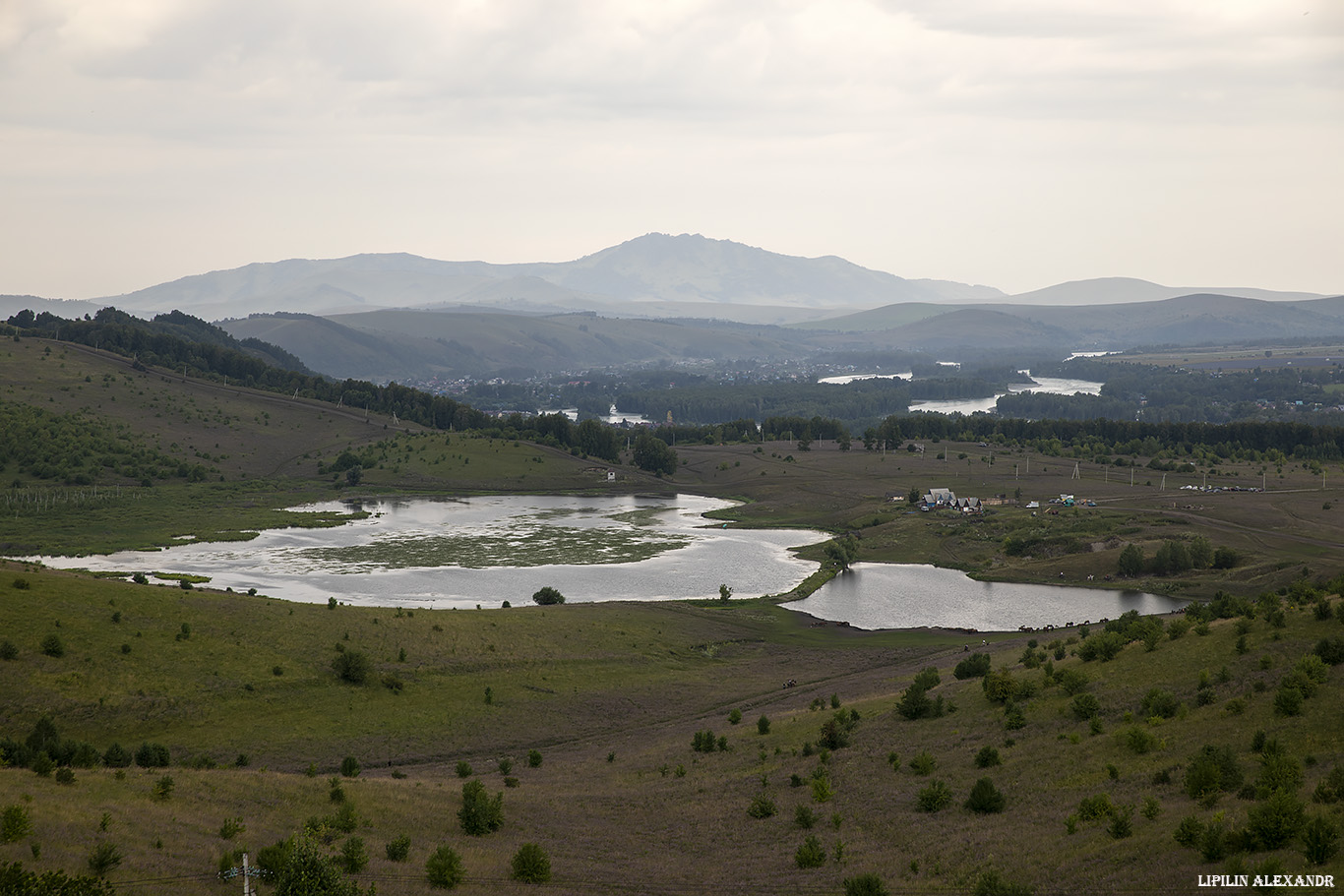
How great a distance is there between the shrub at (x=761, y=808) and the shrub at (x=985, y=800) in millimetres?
7328

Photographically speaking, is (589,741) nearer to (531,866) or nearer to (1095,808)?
(531,866)

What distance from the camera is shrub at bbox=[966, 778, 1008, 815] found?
3544cm

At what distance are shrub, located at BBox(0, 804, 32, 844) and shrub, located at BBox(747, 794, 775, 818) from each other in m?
23.5

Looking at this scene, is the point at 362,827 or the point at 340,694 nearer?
the point at 362,827

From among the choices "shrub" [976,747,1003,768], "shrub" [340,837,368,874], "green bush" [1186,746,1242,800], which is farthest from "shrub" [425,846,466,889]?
"green bush" [1186,746,1242,800]

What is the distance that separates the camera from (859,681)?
65.4 meters

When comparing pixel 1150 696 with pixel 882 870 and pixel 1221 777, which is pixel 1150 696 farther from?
pixel 882 870

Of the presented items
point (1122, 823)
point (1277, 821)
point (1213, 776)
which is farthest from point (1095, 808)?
point (1277, 821)

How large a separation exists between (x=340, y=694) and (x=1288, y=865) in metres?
45.7

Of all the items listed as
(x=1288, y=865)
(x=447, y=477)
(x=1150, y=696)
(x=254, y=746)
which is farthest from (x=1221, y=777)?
(x=447, y=477)

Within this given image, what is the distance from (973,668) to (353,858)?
124ft

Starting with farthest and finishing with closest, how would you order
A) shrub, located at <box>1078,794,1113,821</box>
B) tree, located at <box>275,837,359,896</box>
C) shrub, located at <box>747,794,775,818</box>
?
shrub, located at <box>747,794,775,818</box> < shrub, located at <box>1078,794,1113,821</box> < tree, located at <box>275,837,359,896</box>

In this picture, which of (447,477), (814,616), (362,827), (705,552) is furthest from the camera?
(447,477)

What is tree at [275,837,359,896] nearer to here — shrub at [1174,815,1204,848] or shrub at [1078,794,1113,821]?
shrub at [1078,794,1113,821]
